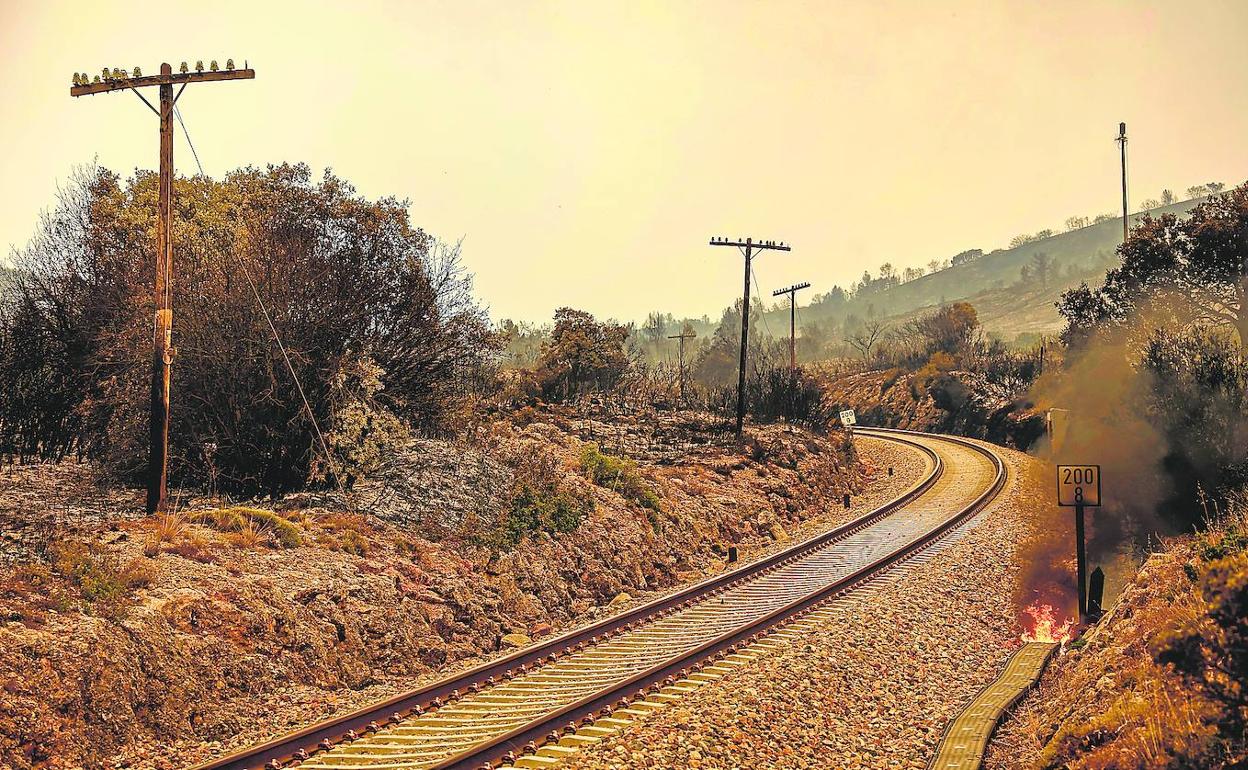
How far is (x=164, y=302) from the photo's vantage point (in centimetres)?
1585

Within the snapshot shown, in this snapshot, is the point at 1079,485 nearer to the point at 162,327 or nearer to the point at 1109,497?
the point at 1109,497

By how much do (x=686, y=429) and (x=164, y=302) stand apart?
24.4m

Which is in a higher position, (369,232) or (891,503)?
(369,232)

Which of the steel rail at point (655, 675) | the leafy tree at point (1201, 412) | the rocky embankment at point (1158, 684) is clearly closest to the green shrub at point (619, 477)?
the steel rail at point (655, 675)

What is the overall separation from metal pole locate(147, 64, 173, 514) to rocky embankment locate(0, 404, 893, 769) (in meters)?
1.02

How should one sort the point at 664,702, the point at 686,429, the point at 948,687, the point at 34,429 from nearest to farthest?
1. the point at 664,702
2. the point at 948,687
3. the point at 34,429
4. the point at 686,429

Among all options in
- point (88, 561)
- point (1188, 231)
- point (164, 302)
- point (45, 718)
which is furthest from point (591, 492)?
point (1188, 231)

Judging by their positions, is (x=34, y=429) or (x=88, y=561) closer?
(x=88, y=561)

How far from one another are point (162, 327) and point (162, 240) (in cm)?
167

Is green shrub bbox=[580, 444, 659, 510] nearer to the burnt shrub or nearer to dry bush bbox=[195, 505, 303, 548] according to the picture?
the burnt shrub

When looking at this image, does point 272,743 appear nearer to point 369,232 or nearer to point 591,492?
point 591,492

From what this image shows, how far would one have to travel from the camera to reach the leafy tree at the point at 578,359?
4453 centimetres

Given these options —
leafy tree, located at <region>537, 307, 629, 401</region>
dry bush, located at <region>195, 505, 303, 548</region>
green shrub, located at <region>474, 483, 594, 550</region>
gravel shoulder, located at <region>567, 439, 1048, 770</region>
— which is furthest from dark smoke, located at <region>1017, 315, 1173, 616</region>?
leafy tree, located at <region>537, 307, 629, 401</region>

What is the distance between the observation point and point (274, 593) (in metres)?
12.8
